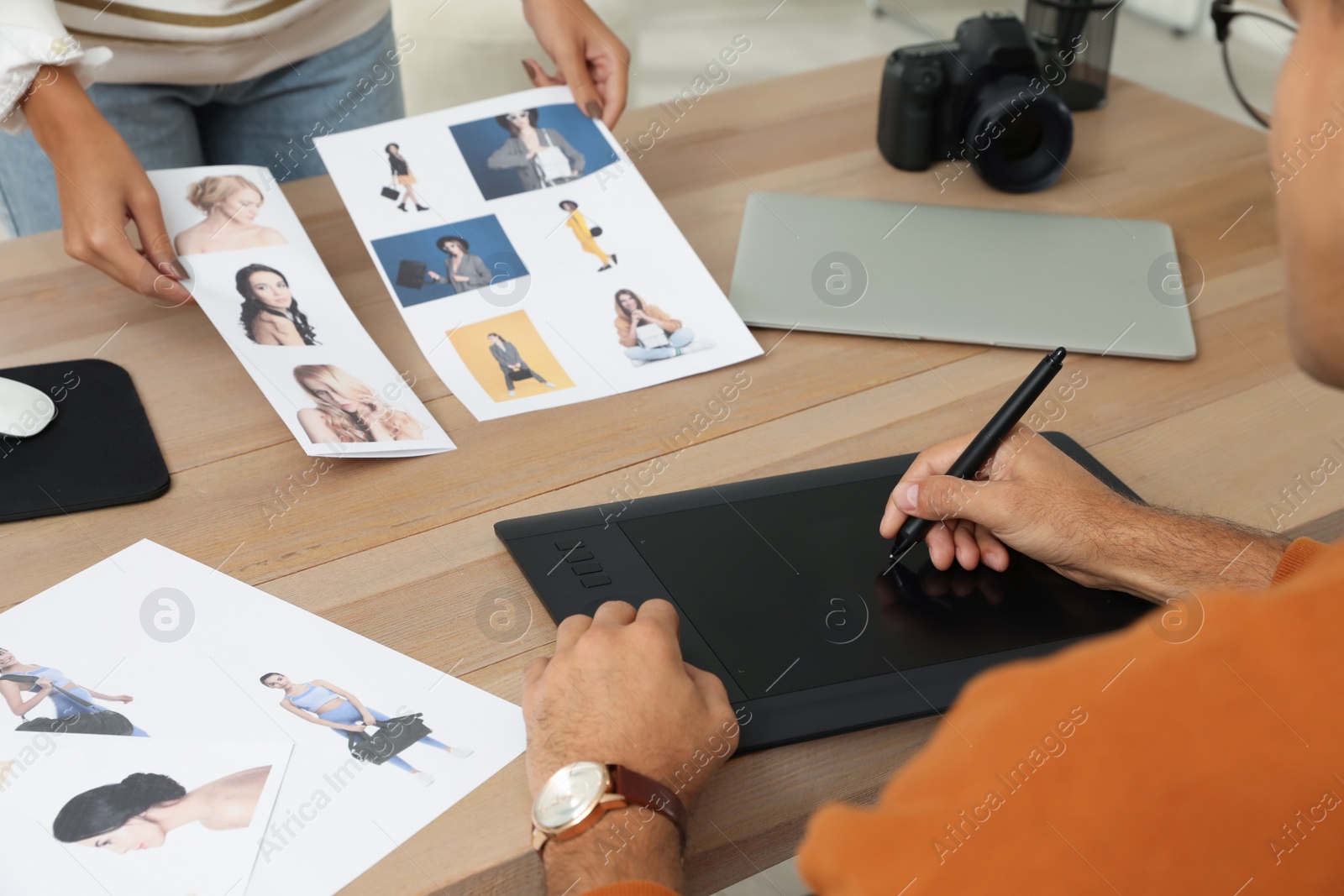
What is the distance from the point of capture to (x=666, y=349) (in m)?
0.90

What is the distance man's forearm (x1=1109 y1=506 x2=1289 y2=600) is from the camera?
0.68 meters

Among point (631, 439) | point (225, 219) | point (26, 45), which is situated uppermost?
point (26, 45)

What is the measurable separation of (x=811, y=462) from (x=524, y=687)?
0.30 metres

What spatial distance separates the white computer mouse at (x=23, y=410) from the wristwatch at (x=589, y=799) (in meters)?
0.49

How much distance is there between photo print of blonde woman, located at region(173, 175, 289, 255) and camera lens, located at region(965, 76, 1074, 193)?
0.71 metres

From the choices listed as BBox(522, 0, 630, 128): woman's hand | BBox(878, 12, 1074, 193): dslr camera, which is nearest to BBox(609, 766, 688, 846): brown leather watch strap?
BBox(522, 0, 630, 128): woman's hand

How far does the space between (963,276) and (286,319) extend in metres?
0.60

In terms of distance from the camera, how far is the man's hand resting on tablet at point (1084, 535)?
0.69 m

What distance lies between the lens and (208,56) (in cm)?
110

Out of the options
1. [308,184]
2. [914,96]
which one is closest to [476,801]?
[308,184]

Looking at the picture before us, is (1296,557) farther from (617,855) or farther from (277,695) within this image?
(277,695)

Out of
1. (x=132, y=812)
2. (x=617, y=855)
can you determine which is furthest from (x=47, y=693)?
(x=617, y=855)

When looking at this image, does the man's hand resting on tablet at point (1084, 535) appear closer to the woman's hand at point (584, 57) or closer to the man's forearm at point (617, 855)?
the man's forearm at point (617, 855)

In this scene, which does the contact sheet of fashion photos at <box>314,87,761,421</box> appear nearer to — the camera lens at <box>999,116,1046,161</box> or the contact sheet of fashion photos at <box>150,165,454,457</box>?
the contact sheet of fashion photos at <box>150,165,454,457</box>
